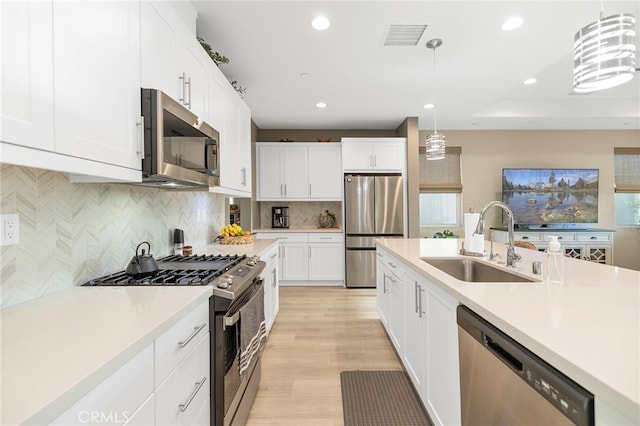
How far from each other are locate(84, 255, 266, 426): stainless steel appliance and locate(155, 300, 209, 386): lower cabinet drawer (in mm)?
78

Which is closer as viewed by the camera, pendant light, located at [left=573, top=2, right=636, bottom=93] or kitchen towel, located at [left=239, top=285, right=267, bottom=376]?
pendant light, located at [left=573, top=2, right=636, bottom=93]

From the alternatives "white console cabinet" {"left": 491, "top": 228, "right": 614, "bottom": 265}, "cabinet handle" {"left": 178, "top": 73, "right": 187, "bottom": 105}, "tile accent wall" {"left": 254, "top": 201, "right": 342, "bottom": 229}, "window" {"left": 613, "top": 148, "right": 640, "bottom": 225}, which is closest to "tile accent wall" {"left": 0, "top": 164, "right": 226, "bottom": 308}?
"cabinet handle" {"left": 178, "top": 73, "right": 187, "bottom": 105}

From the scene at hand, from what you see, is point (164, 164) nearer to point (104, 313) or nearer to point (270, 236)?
point (104, 313)

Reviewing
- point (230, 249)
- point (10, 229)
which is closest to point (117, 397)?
point (10, 229)

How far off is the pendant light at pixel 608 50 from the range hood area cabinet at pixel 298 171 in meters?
3.97

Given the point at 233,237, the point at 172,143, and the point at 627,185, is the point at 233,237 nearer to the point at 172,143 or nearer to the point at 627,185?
the point at 172,143

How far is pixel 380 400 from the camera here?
2.04 metres

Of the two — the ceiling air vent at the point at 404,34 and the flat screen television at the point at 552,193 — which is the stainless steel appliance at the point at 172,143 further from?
the flat screen television at the point at 552,193

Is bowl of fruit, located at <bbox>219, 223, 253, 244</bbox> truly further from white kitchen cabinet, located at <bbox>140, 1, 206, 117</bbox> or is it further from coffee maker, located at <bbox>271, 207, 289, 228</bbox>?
coffee maker, located at <bbox>271, 207, 289, 228</bbox>

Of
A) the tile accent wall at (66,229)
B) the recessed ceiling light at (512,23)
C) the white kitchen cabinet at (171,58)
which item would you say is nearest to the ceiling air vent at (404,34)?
the recessed ceiling light at (512,23)

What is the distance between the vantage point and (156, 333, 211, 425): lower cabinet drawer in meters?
1.00

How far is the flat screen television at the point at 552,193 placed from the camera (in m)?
5.59

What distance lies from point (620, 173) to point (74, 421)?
8028 mm

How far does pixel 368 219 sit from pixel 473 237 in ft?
9.35
